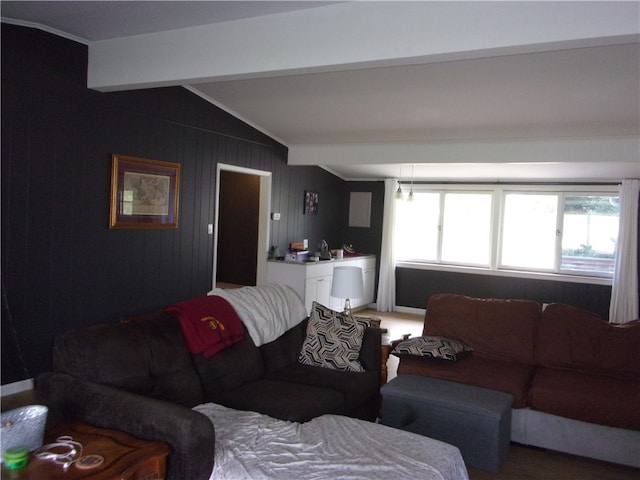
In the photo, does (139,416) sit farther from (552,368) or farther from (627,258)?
(627,258)

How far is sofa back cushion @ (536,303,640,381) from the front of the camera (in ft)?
11.8

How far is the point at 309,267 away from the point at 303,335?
9.42 feet

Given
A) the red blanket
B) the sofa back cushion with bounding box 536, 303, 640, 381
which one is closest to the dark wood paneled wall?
the red blanket

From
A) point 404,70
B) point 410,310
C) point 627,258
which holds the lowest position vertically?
point 410,310

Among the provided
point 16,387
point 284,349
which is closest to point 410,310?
point 284,349

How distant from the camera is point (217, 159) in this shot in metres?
6.04

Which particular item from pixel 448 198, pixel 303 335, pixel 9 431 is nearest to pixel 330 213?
pixel 448 198

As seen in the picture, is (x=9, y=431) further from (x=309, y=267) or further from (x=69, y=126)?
(x=309, y=267)

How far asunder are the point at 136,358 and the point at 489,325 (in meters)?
2.57

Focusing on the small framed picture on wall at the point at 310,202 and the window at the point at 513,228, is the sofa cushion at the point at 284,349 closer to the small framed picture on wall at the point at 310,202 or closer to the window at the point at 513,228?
the small framed picture on wall at the point at 310,202

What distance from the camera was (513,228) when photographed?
25.1 ft

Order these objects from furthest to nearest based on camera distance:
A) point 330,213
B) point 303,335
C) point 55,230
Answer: point 330,213, point 55,230, point 303,335

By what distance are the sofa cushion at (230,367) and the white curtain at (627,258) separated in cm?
525

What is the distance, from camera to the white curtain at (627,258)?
6.70 m
